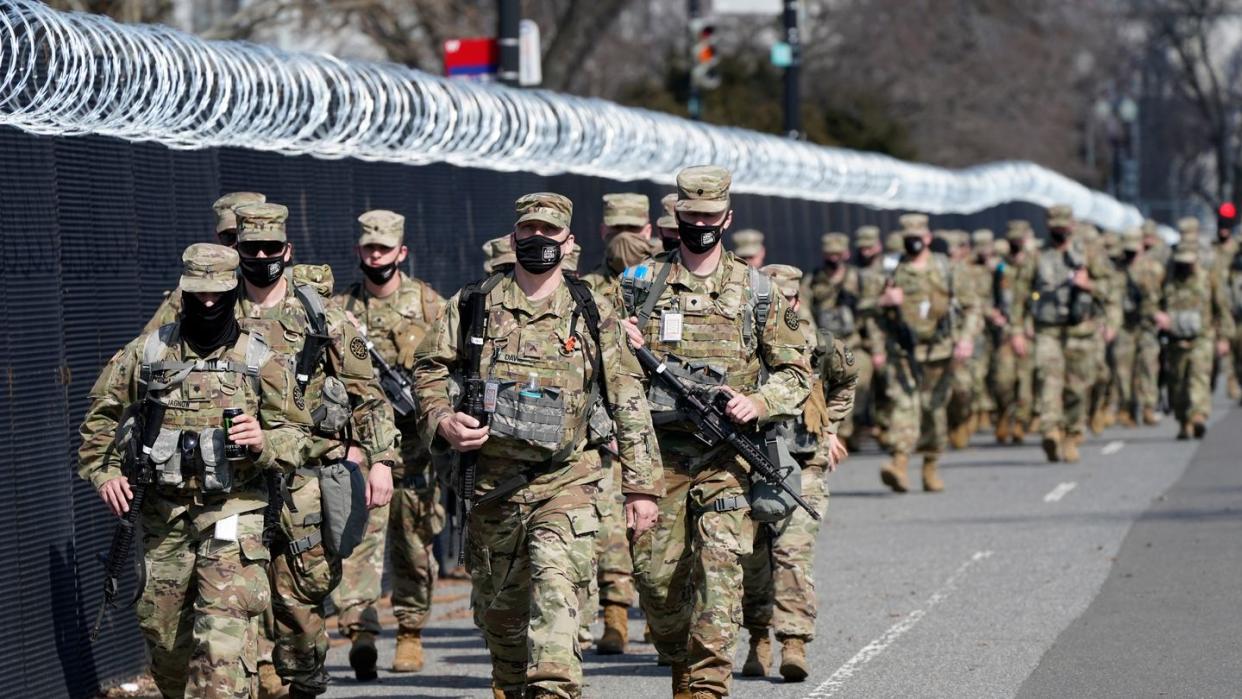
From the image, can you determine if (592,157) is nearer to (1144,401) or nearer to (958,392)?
(958,392)

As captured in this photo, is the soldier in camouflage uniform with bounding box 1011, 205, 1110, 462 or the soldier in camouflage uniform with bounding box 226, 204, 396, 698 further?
the soldier in camouflage uniform with bounding box 1011, 205, 1110, 462

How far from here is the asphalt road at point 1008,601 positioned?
30.4 ft

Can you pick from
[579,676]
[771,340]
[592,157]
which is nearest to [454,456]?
[579,676]

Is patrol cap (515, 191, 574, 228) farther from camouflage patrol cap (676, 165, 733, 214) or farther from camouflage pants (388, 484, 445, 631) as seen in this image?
camouflage pants (388, 484, 445, 631)

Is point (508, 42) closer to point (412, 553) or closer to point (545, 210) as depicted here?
point (412, 553)

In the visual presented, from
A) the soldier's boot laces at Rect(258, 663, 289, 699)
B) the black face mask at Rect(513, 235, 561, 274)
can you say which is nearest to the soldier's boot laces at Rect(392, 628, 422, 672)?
the soldier's boot laces at Rect(258, 663, 289, 699)

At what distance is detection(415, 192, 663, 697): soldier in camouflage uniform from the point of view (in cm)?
743

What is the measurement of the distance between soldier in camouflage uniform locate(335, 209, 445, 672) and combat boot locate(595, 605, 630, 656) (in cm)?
82

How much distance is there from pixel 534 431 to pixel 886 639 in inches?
136

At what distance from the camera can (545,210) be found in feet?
→ 24.6

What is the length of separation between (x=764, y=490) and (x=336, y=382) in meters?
1.63

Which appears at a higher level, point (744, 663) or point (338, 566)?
point (338, 566)

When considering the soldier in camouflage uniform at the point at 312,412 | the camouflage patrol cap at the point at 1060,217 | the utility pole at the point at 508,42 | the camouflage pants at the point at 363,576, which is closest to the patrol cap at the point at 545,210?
the soldier in camouflage uniform at the point at 312,412

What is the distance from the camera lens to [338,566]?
27.3 ft
